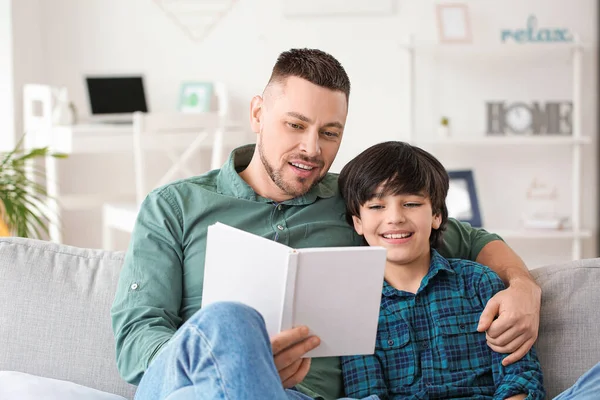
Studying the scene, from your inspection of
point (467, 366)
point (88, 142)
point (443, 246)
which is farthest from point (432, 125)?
point (467, 366)

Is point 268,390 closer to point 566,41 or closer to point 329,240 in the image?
point 329,240

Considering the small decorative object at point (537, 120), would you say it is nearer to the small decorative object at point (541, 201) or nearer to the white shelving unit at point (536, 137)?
the white shelving unit at point (536, 137)

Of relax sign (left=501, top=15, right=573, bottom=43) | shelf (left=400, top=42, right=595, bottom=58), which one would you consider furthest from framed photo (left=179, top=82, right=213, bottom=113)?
relax sign (left=501, top=15, right=573, bottom=43)

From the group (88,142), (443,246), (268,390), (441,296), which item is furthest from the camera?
(88,142)

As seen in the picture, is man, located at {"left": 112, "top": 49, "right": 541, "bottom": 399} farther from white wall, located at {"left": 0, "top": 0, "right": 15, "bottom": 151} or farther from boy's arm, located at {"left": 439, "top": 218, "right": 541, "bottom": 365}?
white wall, located at {"left": 0, "top": 0, "right": 15, "bottom": 151}

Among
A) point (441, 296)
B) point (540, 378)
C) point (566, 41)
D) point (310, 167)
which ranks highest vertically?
point (566, 41)

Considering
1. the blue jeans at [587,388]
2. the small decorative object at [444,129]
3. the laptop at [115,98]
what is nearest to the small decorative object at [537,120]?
the small decorative object at [444,129]

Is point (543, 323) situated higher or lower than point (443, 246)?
lower

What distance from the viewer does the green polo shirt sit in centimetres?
156

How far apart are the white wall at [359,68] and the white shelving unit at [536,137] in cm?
6

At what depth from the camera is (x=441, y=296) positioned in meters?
1.69

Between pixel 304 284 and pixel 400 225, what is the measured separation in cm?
41

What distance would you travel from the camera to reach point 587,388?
56.0 inches

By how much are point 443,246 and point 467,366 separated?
303mm
